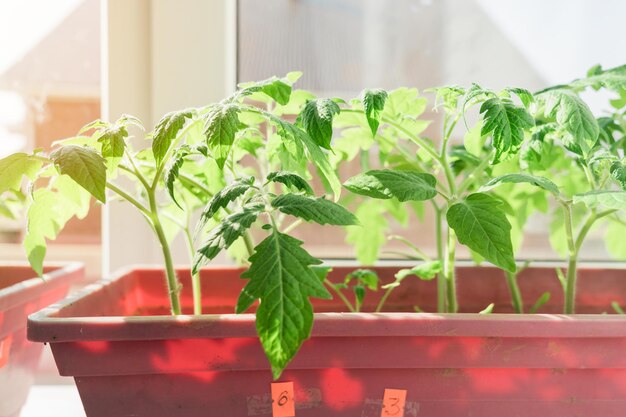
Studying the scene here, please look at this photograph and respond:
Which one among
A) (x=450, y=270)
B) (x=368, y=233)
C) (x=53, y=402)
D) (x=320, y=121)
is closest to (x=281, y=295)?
(x=320, y=121)

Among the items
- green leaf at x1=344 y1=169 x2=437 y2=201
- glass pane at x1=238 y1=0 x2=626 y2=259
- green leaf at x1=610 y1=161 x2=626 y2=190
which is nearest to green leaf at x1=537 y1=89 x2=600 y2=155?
green leaf at x1=610 y1=161 x2=626 y2=190

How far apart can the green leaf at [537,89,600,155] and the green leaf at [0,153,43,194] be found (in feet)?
1.60

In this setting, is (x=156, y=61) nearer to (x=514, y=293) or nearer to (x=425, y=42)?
(x=425, y=42)

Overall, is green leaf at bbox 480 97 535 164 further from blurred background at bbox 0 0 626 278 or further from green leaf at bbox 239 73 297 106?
blurred background at bbox 0 0 626 278

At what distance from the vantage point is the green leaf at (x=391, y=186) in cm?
57

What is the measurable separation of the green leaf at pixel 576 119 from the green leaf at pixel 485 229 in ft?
0.32

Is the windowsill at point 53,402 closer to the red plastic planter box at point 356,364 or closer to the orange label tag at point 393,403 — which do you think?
the red plastic planter box at point 356,364

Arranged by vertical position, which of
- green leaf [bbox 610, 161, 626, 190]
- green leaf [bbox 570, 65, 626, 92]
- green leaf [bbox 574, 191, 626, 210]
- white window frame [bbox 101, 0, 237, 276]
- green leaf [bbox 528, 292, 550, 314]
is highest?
white window frame [bbox 101, 0, 237, 276]

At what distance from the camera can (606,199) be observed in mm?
535

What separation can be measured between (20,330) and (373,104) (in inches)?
20.0

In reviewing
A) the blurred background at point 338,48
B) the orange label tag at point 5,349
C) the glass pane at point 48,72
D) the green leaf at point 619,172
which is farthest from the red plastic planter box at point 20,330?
the green leaf at point 619,172

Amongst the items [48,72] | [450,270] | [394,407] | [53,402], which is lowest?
[53,402]

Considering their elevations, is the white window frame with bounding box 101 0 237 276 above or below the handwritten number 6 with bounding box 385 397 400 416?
above

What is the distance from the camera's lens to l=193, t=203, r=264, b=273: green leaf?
47cm
